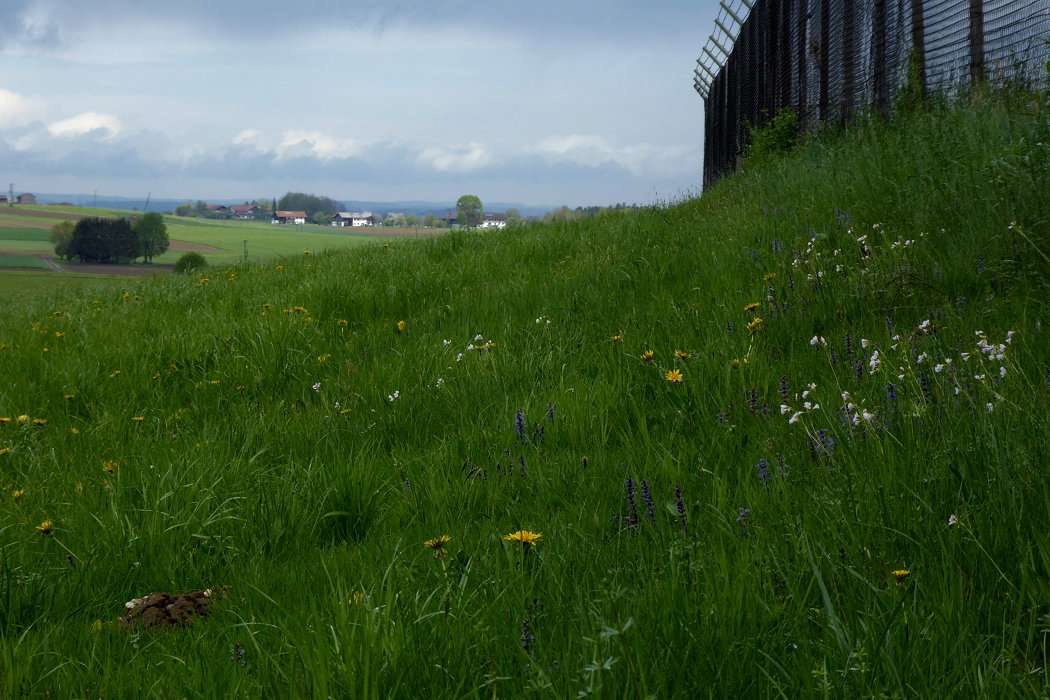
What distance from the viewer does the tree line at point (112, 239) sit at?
27.8m

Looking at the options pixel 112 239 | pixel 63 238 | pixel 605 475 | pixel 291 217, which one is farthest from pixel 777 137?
pixel 291 217

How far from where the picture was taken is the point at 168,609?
2229 mm

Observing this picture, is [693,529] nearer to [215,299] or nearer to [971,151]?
[971,151]

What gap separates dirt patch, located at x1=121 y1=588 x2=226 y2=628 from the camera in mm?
2176

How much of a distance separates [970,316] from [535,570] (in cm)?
232

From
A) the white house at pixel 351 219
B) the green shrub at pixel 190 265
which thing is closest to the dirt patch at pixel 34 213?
the white house at pixel 351 219

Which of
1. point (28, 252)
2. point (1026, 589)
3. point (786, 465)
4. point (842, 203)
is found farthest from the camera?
point (28, 252)

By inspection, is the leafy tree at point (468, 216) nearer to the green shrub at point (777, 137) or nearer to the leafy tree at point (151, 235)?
the green shrub at point (777, 137)

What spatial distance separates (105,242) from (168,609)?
30.0 m

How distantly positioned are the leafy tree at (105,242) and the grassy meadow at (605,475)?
2381 cm

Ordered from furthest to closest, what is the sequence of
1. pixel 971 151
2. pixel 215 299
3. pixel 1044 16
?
pixel 215 299 → pixel 1044 16 → pixel 971 151

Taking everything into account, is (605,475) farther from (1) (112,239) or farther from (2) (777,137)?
(1) (112,239)

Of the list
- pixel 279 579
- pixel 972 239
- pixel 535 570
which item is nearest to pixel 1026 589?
pixel 535 570

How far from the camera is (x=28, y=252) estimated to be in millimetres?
31453
